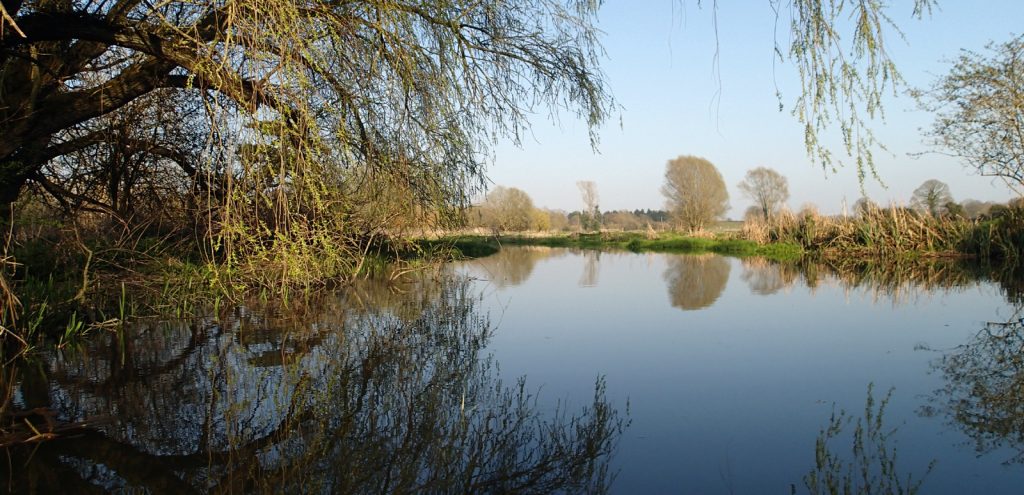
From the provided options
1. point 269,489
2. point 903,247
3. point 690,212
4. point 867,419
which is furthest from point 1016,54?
point 690,212

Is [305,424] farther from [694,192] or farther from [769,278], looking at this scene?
[694,192]

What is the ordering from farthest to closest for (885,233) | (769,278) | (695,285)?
Answer: 1. (885,233)
2. (769,278)
3. (695,285)

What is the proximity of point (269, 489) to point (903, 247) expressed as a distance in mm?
17790

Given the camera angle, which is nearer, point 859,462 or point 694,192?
point 859,462

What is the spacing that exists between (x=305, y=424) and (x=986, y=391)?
3.85m

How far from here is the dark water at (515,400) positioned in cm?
235

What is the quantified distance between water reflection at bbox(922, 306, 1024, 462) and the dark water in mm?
18

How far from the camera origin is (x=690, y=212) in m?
33.4

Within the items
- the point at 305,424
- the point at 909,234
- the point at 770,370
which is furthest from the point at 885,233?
the point at 305,424

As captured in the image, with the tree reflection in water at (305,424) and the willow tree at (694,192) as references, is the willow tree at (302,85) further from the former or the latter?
the willow tree at (694,192)

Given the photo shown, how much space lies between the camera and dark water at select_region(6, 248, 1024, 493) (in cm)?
235

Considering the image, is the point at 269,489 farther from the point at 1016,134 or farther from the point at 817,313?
the point at 1016,134

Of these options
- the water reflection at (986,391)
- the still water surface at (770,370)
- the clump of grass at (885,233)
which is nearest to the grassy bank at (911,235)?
the clump of grass at (885,233)

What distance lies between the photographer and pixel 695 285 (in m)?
9.91
